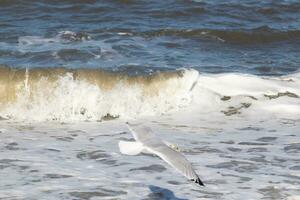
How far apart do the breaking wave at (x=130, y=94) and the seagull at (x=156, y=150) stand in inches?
147

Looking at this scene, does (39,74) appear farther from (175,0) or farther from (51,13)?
(175,0)

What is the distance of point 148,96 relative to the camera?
988 cm

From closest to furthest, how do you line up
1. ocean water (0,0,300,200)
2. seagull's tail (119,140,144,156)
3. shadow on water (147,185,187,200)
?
seagull's tail (119,140,144,156), shadow on water (147,185,187,200), ocean water (0,0,300,200)

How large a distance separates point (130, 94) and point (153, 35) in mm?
3316

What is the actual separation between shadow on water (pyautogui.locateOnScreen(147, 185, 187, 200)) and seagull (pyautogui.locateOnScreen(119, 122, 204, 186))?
525mm

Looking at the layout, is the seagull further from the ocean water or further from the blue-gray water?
the blue-gray water

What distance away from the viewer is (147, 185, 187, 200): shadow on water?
5.77 meters

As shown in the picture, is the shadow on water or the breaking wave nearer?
the shadow on water

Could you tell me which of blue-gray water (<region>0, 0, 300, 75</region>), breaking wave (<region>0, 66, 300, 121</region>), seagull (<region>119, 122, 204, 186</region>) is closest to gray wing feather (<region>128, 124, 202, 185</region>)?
seagull (<region>119, 122, 204, 186</region>)

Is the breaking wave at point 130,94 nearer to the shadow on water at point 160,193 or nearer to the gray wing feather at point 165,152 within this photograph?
the shadow on water at point 160,193

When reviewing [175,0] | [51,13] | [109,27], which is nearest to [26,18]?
[51,13]

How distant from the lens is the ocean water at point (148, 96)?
6.21 metres

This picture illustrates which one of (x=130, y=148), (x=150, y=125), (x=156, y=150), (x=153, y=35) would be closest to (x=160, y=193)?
(x=156, y=150)

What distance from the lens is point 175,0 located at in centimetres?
1539
